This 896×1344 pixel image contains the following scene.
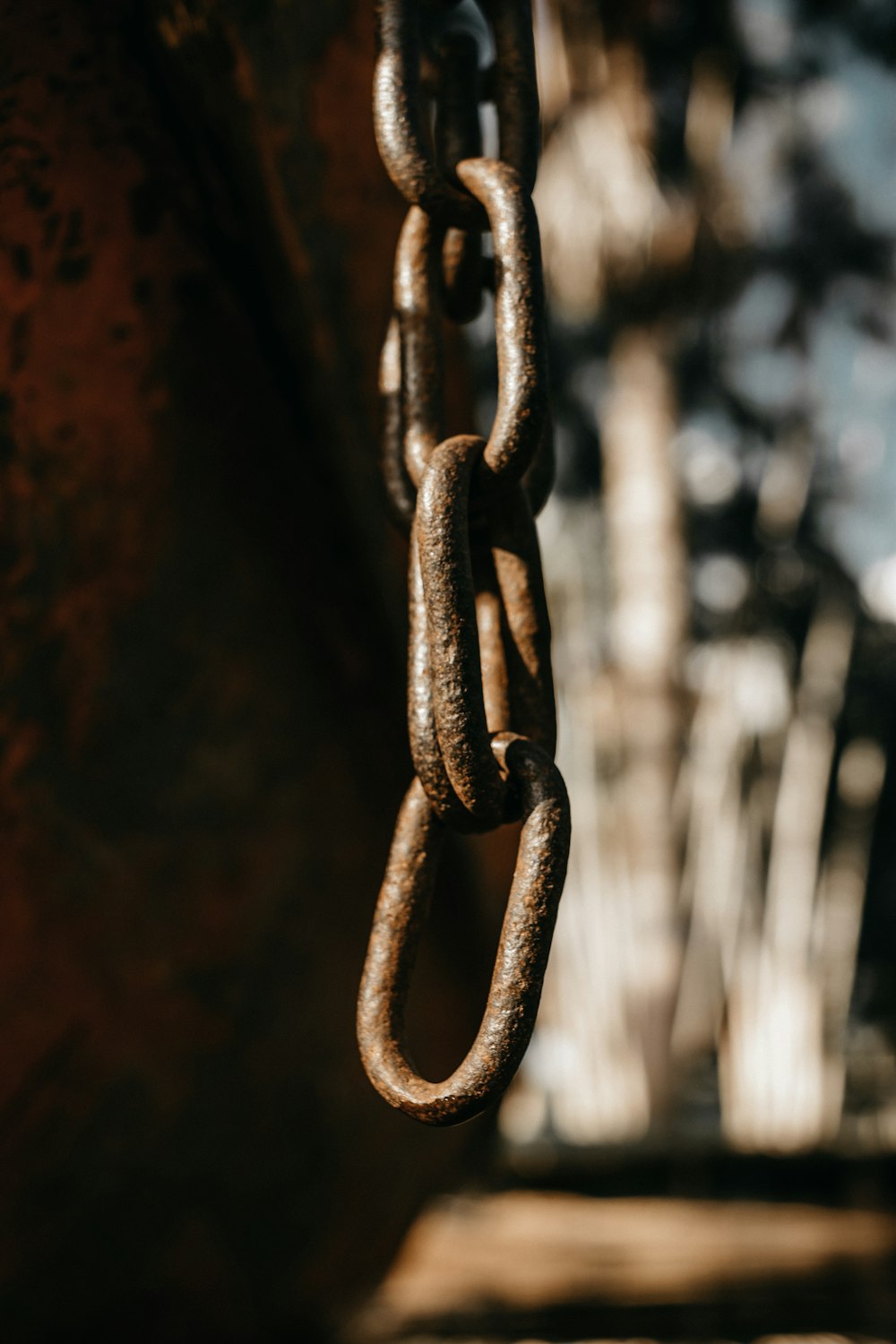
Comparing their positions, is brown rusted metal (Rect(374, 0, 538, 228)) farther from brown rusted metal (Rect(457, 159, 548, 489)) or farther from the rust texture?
the rust texture

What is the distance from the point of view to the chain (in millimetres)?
548

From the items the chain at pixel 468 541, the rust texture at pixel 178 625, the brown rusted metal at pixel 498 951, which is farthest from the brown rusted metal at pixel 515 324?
the rust texture at pixel 178 625

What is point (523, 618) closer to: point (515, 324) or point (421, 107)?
point (515, 324)

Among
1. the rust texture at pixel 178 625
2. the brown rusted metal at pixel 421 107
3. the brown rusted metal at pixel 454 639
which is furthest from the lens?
the rust texture at pixel 178 625

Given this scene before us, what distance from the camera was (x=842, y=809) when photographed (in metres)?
5.03

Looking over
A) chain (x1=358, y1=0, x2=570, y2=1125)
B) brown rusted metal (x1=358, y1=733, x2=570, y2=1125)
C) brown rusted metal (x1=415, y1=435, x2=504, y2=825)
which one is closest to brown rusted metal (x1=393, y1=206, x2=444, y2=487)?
chain (x1=358, y1=0, x2=570, y2=1125)

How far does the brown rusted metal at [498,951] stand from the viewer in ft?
1.79

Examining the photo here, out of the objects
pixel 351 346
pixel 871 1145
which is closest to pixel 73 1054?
pixel 351 346

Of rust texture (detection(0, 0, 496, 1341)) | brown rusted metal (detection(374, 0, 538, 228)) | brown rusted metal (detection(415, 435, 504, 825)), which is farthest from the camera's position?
rust texture (detection(0, 0, 496, 1341))

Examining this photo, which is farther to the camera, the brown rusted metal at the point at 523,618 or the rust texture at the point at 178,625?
the rust texture at the point at 178,625

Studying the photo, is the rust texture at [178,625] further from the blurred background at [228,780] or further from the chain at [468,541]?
the chain at [468,541]

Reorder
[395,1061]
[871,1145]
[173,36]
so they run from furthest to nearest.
A: [871,1145]
[173,36]
[395,1061]

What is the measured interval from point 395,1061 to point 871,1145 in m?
2.72

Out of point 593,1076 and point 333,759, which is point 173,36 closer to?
point 333,759
